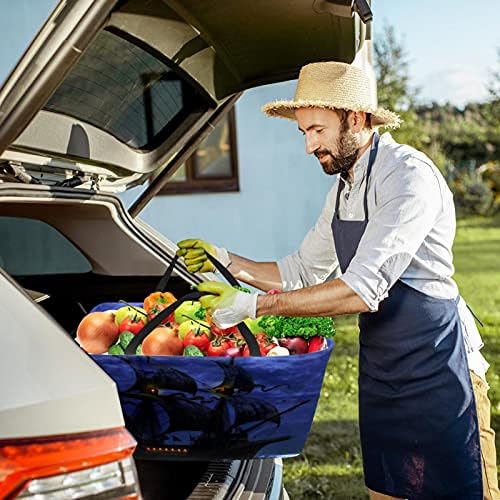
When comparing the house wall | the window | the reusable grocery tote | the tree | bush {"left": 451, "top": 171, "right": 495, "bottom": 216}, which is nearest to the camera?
the reusable grocery tote

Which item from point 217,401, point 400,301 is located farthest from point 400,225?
point 217,401

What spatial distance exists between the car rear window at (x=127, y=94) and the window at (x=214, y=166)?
19.3 feet

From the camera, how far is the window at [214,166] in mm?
9148

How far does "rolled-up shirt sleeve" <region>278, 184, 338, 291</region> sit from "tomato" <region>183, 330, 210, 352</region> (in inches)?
34.9

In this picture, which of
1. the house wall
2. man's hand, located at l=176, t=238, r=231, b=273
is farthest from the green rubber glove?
the house wall

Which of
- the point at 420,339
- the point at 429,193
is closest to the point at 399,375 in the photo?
the point at 420,339

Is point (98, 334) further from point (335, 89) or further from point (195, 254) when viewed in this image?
point (335, 89)

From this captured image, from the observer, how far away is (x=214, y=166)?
9.32 metres

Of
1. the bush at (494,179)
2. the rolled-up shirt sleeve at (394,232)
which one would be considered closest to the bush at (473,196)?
the bush at (494,179)

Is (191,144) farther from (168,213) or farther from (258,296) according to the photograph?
(168,213)

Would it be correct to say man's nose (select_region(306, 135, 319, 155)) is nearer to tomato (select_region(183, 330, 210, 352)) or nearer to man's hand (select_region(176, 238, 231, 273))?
man's hand (select_region(176, 238, 231, 273))

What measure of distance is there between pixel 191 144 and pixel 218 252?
539 millimetres

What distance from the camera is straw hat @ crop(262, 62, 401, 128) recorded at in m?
2.65

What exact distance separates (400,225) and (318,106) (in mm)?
414
